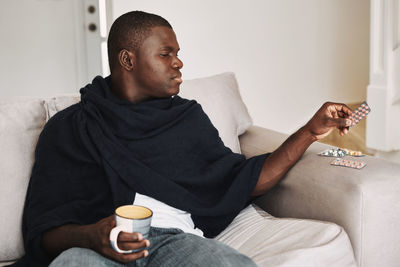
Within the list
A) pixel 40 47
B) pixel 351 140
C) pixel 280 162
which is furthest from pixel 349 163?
pixel 351 140

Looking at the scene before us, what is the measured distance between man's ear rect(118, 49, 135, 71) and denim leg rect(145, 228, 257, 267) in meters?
0.50

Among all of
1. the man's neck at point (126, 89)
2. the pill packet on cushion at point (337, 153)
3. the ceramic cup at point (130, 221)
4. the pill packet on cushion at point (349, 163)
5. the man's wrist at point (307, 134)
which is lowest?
the pill packet on cushion at point (349, 163)

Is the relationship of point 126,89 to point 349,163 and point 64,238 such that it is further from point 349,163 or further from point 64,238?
point 349,163

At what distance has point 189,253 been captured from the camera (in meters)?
1.07

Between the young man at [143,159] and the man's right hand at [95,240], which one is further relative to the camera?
the young man at [143,159]

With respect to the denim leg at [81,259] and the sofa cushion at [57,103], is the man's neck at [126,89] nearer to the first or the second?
the sofa cushion at [57,103]

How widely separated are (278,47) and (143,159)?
233cm

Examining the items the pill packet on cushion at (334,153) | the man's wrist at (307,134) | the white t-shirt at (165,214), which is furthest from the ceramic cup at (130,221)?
the pill packet on cushion at (334,153)

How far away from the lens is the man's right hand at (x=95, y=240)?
92cm

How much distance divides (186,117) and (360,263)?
2.08 ft

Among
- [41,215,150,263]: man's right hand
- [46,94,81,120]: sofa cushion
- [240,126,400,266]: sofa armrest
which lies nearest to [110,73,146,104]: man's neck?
[46,94,81,120]: sofa cushion

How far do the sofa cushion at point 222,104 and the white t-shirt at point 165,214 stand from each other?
0.45m

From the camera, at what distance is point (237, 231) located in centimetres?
140

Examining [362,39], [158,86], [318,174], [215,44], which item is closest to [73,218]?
[158,86]
